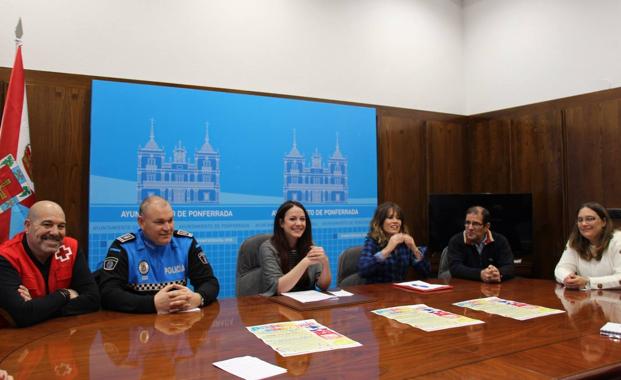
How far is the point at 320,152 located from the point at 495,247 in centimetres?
193

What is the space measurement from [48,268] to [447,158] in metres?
4.16

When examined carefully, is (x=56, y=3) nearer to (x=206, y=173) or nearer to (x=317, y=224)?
(x=206, y=173)

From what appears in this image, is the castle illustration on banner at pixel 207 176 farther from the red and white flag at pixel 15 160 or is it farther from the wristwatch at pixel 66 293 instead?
the wristwatch at pixel 66 293

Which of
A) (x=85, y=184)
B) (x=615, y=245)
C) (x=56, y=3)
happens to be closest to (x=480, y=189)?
(x=615, y=245)

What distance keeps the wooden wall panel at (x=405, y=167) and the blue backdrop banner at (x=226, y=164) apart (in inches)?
5.8

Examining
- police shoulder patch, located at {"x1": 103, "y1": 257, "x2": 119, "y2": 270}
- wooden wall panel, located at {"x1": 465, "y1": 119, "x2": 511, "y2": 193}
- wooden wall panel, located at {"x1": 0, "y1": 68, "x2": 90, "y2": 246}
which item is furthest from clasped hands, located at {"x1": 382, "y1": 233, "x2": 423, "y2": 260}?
wooden wall panel, located at {"x1": 465, "y1": 119, "x2": 511, "y2": 193}

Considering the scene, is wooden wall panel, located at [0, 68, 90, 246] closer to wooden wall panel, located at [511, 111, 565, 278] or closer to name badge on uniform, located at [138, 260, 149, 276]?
name badge on uniform, located at [138, 260, 149, 276]

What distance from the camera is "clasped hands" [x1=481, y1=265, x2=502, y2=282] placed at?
2893 millimetres

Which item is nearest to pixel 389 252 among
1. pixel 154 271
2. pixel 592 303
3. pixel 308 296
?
pixel 308 296

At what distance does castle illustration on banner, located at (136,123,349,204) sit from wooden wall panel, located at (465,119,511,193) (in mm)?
1675

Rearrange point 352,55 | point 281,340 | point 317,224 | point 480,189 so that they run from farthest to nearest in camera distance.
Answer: point 480,189 < point 352,55 < point 317,224 < point 281,340

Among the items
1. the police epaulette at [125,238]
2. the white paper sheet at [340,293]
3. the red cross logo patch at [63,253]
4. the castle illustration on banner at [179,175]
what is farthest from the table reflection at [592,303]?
the castle illustration on banner at [179,175]

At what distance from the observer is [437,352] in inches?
59.7

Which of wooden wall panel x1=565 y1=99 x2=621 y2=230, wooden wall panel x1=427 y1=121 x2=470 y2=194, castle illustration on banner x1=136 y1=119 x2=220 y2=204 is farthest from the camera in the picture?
wooden wall panel x1=427 y1=121 x2=470 y2=194
